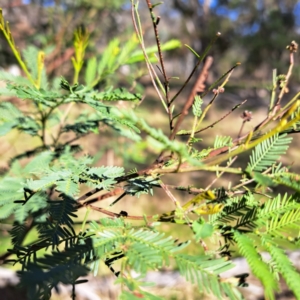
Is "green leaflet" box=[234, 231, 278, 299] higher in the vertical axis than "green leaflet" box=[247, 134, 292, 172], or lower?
lower

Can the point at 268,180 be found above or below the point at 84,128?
below

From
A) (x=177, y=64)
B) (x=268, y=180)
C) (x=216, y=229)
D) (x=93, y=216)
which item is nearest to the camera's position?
(x=268, y=180)

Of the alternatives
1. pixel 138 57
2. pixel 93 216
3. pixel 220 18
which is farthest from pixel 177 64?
pixel 138 57

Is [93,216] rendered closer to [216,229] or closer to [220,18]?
[216,229]

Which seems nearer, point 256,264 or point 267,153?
point 256,264

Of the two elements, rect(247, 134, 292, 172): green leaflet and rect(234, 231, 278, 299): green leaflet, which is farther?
rect(247, 134, 292, 172): green leaflet

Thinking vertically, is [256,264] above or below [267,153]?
below

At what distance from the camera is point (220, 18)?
10203 millimetres

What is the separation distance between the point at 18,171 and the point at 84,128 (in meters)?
0.21

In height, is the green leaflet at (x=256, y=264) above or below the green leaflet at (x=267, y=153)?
below

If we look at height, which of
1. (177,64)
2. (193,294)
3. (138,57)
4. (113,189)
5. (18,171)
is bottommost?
(193,294)

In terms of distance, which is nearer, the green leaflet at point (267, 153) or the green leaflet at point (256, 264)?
the green leaflet at point (256, 264)

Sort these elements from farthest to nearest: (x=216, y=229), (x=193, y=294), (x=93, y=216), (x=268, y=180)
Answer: (x=93, y=216) < (x=193, y=294) < (x=216, y=229) < (x=268, y=180)

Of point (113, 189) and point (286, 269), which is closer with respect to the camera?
point (286, 269)
